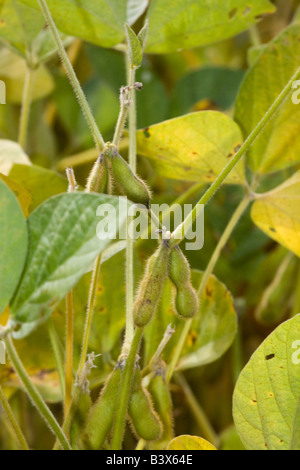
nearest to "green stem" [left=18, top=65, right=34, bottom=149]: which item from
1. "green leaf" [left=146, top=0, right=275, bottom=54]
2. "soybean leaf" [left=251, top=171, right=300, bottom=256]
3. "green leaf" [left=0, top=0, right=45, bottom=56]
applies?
"green leaf" [left=0, top=0, right=45, bottom=56]

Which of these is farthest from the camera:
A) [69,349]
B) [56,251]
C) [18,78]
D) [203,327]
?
[18,78]

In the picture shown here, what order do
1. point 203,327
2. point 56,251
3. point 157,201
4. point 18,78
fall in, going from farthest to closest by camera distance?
point 18,78
point 157,201
point 203,327
point 56,251

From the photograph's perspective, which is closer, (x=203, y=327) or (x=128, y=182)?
(x=128, y=182)

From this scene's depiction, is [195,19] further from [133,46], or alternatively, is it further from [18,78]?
[18,78]

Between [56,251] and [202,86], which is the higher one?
[202,86]


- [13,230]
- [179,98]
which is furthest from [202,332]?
[179,98]

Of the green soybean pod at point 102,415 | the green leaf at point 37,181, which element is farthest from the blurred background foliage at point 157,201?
the green soybean pod at point 102,415

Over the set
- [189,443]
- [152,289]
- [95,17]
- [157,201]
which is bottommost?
[189,443]

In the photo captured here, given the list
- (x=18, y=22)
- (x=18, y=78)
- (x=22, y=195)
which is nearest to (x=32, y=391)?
(x=22, y=195)
